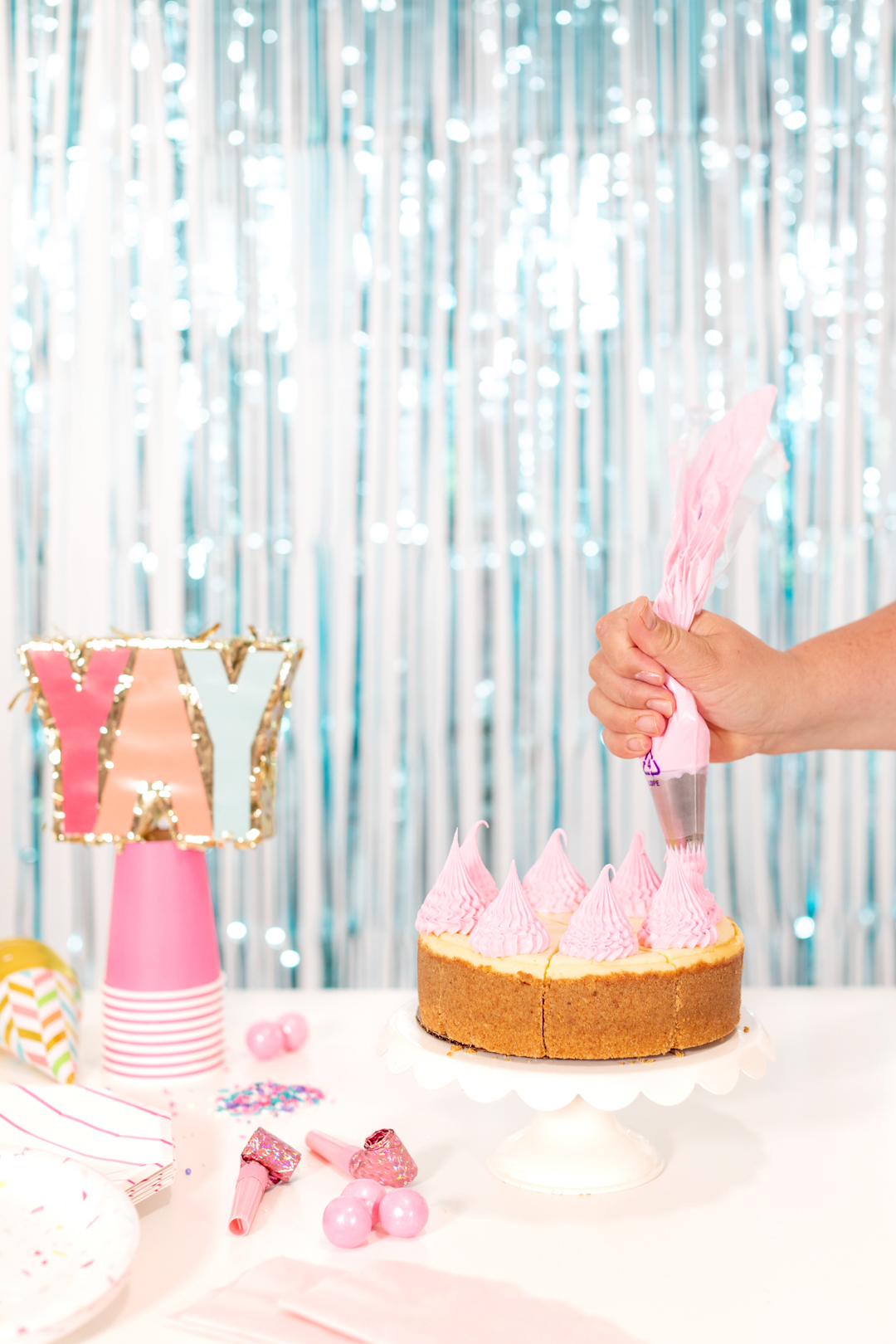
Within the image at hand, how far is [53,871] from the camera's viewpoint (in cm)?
270

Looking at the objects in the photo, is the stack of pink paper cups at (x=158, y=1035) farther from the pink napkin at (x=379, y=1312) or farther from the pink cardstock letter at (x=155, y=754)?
the pink napkin at (x=379, y=1312)

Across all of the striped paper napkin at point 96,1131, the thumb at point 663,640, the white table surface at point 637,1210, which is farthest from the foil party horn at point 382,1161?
the thumb at point 663,640

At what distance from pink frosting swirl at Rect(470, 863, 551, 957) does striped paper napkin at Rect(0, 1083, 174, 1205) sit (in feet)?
0.91

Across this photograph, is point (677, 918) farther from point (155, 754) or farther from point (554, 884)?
point (155, 754)

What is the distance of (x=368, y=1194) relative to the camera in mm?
836

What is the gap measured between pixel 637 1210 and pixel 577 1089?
10cm

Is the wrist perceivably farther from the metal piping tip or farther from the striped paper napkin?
the striped paper napkin

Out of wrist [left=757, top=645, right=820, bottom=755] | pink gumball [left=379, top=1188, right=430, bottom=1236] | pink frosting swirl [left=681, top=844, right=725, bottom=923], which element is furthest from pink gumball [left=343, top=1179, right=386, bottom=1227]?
wrist [left=757, top=645, right=820, bottom=755]

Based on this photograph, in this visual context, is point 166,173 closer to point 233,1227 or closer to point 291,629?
point 291,629

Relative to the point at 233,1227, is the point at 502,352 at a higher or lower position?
higher

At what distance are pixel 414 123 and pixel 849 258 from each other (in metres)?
0.99

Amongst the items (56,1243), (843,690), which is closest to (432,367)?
(843,690)

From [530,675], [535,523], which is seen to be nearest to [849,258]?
[535,523]

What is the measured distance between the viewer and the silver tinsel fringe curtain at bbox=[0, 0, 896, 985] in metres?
2.63
